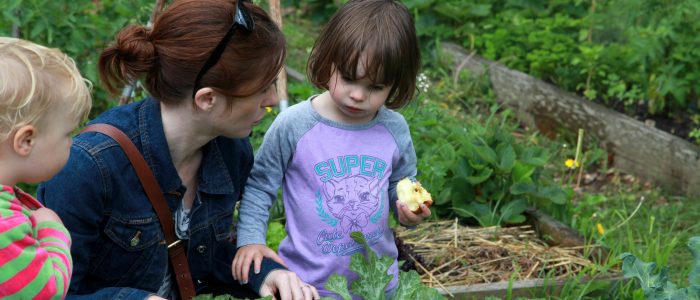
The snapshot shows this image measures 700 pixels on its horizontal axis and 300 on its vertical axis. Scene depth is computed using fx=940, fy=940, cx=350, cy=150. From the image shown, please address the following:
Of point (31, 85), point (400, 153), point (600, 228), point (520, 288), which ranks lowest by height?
point (600, 228)

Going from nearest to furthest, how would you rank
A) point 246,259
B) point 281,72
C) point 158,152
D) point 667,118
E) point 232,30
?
point 232,30 → point 158,152 → point 246,259 → point 281,72 → point 667,118

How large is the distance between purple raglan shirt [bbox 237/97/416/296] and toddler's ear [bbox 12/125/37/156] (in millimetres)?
1057

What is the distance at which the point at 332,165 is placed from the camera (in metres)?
3.09

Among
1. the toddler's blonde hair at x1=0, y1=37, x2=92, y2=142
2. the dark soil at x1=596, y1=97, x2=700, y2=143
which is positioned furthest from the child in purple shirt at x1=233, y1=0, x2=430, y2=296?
the dark soil at x1=596, y1=97, x2=700, y2=143

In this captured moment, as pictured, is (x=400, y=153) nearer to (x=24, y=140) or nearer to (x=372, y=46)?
(x=372, y=46)

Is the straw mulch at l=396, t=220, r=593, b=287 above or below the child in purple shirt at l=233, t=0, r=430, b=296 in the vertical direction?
below

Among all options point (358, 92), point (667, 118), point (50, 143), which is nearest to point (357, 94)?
point (358, 92)

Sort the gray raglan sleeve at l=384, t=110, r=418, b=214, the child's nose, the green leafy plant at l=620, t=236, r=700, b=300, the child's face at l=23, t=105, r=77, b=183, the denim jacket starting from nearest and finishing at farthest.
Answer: the child's face at l=23, t=105, r=77, b=183
the denim jacket
the child's nose
the green leafy plant at l=620, t=236, r=700, b=300
the gray raglan sleeve at l=384, t=110, r=418, b=214

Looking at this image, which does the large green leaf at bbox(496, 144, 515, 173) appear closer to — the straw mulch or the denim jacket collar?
the straw mulch

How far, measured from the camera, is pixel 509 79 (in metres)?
6.84

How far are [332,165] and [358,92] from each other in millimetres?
293

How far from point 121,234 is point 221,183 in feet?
1.26

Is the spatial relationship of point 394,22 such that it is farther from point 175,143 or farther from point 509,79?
point 509,79

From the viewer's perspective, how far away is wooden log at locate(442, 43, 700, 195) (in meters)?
5.61
